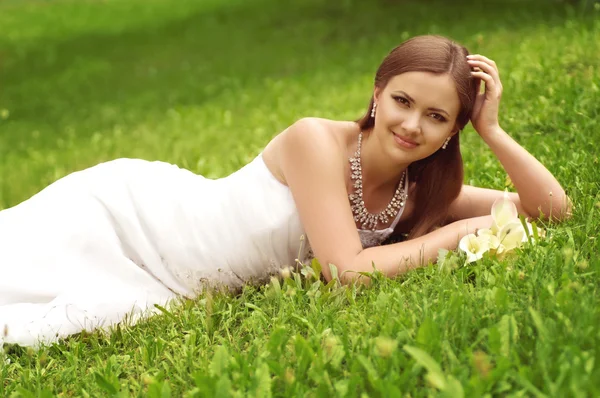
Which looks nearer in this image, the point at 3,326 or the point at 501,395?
the point at 501,395

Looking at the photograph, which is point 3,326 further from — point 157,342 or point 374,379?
point 374,379

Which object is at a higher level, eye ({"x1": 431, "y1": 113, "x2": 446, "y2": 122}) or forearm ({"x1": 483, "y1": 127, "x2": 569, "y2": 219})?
eye ({"x1": 431, "y1": 113, "x2": 446, "y2": 122})

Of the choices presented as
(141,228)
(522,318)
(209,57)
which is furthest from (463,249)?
(209,57)

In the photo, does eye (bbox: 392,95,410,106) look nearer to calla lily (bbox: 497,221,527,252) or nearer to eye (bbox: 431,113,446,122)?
eye (bbox: 431,113,446,122)

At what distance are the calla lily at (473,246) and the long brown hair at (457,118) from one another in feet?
1.92

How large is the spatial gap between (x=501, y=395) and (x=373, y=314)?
0.79 meters

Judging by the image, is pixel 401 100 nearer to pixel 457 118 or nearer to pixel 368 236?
pixel 457 118

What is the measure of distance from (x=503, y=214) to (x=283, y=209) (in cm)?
111

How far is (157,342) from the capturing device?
3.23 metres

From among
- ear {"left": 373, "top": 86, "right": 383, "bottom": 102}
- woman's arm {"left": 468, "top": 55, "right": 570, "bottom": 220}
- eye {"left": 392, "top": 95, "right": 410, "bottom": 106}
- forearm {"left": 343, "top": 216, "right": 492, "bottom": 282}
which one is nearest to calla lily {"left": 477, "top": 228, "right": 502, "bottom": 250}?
forearm {"left": 343, "top": 216, "right": 492, "bottom": 282}

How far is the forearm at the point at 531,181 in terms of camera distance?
372cm

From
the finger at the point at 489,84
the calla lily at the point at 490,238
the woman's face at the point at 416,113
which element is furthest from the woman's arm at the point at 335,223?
the finger at the point at 489,84

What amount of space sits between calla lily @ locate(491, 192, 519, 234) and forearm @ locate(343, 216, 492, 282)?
149mm

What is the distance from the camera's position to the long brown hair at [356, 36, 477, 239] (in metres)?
3.48
